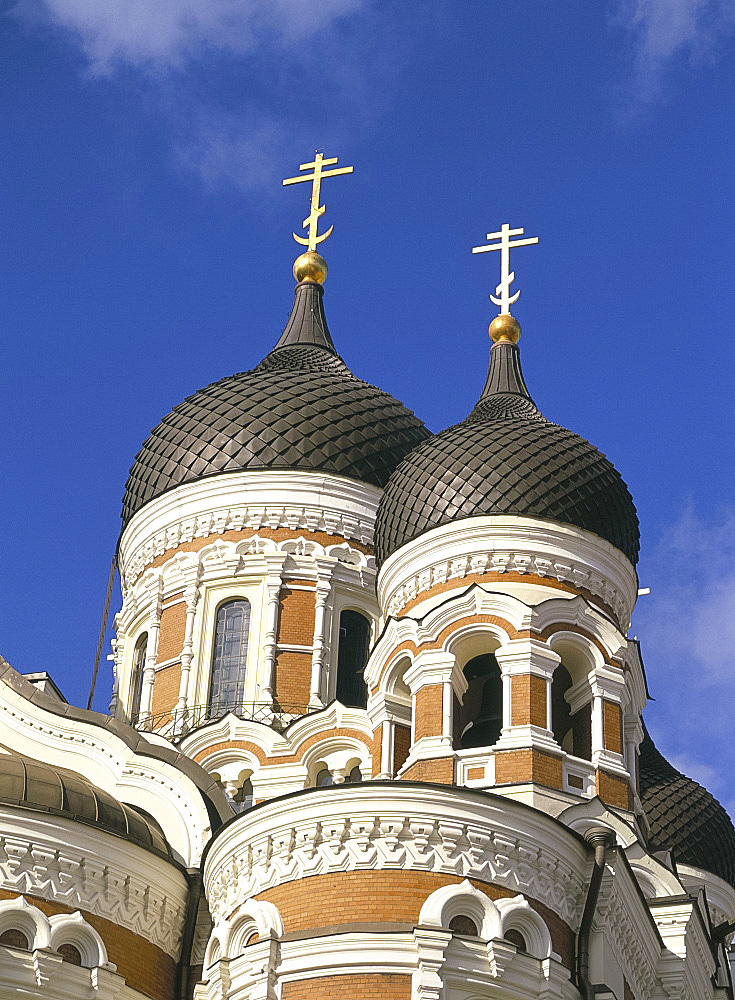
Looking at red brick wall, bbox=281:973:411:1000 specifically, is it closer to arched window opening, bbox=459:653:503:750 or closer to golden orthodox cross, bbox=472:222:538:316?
arched window opening, bbox=459:653:503:750

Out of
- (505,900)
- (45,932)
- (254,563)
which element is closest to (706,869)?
(254,563)

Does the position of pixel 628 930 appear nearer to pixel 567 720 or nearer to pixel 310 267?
pixel 567 720

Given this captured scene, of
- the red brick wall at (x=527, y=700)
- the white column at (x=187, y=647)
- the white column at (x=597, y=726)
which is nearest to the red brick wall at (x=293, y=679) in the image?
the white column at (x=187, y=647)

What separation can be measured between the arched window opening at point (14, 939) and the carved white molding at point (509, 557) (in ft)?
17.5

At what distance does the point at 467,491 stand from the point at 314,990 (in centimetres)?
593

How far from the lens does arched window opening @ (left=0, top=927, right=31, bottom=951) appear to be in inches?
555

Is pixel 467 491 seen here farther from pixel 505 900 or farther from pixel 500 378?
pixel 505 900

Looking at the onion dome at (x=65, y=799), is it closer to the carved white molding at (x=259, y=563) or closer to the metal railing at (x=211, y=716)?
the metal railing at (x=211, y=716)

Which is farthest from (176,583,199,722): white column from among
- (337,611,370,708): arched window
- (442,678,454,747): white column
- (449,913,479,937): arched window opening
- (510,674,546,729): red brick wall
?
(449,913,479,937): arched window opening

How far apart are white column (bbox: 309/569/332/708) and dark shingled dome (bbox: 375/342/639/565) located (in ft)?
6.04

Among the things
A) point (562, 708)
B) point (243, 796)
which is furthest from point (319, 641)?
point (562, 708)

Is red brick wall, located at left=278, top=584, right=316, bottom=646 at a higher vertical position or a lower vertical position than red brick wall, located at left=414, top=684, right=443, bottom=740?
higher

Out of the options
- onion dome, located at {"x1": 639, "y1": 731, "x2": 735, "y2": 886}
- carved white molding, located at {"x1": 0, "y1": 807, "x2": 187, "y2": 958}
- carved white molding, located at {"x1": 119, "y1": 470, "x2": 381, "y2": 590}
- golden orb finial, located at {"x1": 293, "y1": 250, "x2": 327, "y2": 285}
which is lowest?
carved white molding, located at {"x1": 0, "y1": 807, "x2": 187, "y2": 958}

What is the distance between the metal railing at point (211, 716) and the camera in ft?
64.5
